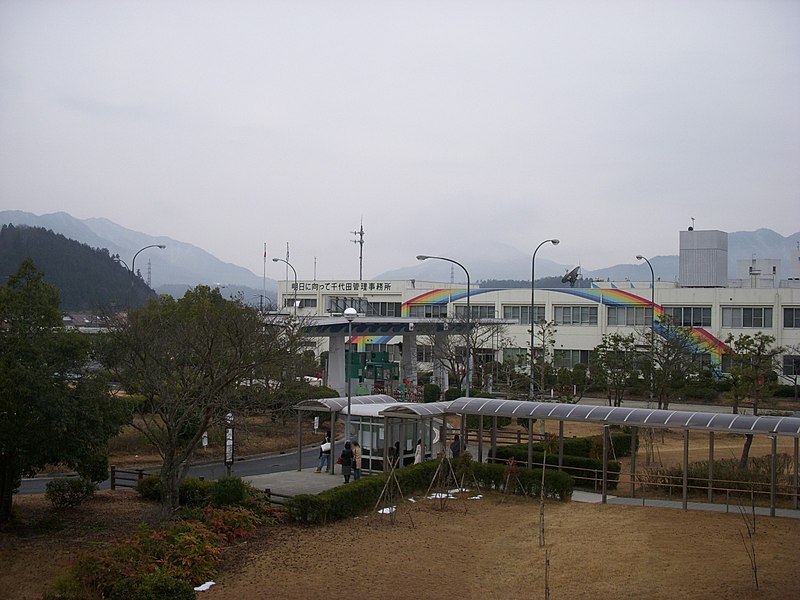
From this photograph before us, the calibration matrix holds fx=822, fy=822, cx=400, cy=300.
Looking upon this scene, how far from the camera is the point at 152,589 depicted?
44.2 feet

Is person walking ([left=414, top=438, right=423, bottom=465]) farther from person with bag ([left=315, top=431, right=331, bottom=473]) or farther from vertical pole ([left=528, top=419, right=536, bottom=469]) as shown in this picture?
vertical pole ([left=528, top=419, right=536, bottom=469])

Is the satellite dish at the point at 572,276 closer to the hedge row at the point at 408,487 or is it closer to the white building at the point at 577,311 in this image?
A: the white building at the point at 577,311

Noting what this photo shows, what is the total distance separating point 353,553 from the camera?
17125 mm

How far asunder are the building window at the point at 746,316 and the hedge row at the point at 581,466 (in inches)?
1394

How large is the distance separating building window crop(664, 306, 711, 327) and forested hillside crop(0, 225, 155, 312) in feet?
202

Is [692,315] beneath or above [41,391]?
above

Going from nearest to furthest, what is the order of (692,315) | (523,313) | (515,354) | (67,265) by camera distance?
(692,315), (515,354), (523,313), (67,265)

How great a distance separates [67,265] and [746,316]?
80.7 meters

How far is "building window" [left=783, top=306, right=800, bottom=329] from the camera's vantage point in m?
55.6

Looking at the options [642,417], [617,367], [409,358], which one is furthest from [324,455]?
[409,358]

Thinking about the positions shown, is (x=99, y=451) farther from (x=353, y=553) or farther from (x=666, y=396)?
(x=666, y=396)

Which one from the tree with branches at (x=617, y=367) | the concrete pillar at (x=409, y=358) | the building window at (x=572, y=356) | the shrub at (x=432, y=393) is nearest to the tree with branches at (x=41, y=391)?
the shrub at (x=432, y=393)

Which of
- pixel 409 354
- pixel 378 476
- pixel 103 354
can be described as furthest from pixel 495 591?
pixel 409 354

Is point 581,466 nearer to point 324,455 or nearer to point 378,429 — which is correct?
point 378,429
